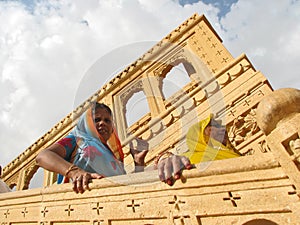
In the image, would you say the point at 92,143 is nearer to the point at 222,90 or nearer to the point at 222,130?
the point at 222,130

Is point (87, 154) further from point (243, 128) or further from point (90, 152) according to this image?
point (243, 128)

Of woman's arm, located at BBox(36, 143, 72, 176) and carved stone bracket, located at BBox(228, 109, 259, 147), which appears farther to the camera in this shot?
carved stone bracket, located at BBox(228, 109, 259, 147)

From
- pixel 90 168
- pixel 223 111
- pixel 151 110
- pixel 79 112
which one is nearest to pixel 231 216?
pixel 90 168

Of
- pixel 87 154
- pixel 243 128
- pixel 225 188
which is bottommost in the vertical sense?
pixel 225 188

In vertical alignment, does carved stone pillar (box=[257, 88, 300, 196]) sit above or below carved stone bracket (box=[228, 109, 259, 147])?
below

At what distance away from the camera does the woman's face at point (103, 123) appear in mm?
2770

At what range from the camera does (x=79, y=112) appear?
8609mm

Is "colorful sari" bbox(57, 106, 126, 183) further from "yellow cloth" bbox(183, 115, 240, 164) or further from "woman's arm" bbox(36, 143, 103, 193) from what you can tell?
"yellow cloth" bbox(183, 115, 240, 164)

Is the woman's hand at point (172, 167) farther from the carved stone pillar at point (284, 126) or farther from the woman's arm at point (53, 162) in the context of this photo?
the woman's arm at point (53, 162)

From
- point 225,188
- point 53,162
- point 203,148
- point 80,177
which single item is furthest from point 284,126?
point 53,162

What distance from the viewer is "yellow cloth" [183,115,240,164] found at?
2479 millimetres

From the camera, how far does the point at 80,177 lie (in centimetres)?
219

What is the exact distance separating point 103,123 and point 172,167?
4.00 ft

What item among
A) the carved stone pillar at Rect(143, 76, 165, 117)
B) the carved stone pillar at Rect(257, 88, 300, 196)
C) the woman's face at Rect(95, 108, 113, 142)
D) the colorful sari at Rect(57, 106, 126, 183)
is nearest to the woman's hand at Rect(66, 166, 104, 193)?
the colorful sari at Rect(57, 106, 126, 183)
